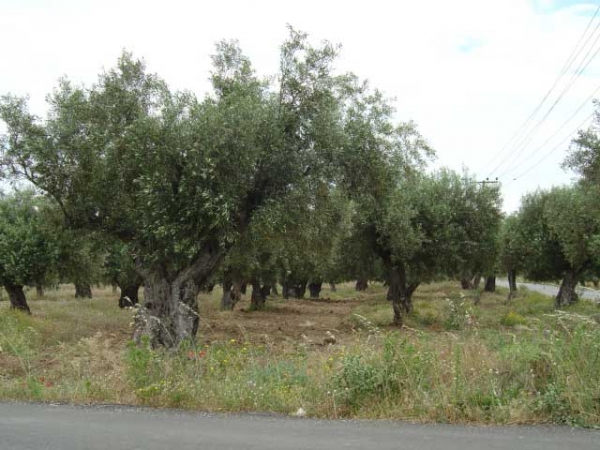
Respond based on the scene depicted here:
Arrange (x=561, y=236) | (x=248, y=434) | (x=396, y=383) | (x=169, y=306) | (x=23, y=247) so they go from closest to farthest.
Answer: (x=248, y=434) → (x=396, y=383) → (x=169, y=306) → (x=23, y=247) → (x=561, y=236)

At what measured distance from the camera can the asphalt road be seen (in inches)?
217

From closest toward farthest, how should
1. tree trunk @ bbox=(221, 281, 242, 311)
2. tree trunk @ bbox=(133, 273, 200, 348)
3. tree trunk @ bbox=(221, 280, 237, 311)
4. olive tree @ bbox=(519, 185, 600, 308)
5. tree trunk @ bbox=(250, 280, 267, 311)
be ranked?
tree trunk @ bbox=(133, 273, 200, 348) → olive tree @ bbox=(519, 185, 600, 308) → tree trunk @ bbox=(221, 280, 237, 311) → tree trunk @ bbox=(221, 281, 242, 311) → tree trunk @ bbox=(250, 280, 267, 311)

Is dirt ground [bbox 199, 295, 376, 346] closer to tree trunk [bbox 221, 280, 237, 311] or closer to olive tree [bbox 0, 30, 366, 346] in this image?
tree trunk [bbox 221, 280, 237, 311]

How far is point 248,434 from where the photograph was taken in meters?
5.89

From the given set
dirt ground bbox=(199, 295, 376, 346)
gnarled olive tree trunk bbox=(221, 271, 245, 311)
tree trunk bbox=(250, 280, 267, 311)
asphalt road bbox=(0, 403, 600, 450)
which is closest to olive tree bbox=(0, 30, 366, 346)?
dirt ground bbox=(199, 295, 376, 346)

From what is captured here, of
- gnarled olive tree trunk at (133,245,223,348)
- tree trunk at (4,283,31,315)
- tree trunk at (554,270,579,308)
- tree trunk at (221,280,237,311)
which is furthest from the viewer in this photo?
tree trunk at (221,280,237,311)

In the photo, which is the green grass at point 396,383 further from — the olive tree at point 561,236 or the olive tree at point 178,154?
the olive tree at point 561,236

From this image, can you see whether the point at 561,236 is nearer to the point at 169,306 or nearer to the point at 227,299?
the point at 227,299

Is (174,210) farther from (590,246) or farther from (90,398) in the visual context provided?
(590,246)

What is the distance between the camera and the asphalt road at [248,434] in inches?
217

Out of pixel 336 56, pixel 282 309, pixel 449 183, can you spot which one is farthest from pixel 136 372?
pixel 282 309

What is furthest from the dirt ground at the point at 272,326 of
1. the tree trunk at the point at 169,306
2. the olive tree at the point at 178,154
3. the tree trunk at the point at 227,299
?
the olive tree at the point at 178,154

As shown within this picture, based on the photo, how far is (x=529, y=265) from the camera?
1358 inches

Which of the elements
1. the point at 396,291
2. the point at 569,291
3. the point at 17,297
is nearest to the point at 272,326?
the point at 396,291
